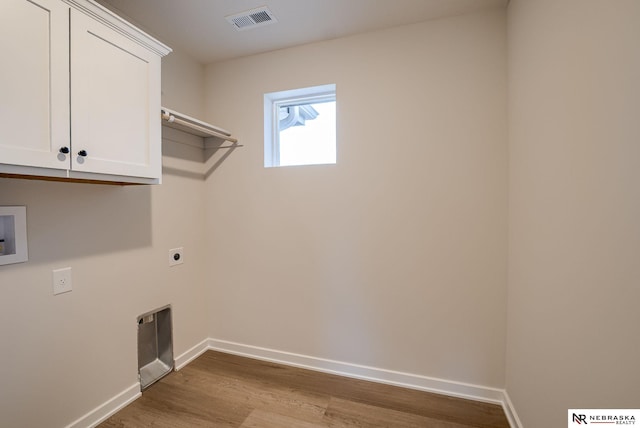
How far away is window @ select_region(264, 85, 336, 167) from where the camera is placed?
87.3 inches

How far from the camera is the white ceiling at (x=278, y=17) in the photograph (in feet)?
5.53

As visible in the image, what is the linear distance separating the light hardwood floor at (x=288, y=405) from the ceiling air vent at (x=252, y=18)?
2.56 metres

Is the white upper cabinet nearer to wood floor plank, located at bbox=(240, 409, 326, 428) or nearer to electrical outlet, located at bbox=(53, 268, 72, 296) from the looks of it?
electrical outlet, located at bbox=(53, 268, 72, 296)

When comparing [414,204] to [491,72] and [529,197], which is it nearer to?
[529,197]

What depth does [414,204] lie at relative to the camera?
1.90 metres

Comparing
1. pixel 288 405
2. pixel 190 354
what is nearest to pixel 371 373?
pixel 288 405

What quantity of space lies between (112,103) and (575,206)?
209 centimetres

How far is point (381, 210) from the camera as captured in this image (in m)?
1.97

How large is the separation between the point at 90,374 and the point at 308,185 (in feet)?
5.94

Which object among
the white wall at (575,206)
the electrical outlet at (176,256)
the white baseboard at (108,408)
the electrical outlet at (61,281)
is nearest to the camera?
the white wall at (575,206)

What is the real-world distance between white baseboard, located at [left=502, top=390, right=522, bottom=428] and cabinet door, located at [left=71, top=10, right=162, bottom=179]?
2.48m

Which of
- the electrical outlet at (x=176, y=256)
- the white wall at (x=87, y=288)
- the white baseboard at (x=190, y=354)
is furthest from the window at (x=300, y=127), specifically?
the white baseboard at (x=190, y=354)

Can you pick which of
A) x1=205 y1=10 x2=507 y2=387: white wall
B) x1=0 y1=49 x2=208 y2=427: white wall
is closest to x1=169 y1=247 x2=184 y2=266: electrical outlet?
x1=0 y1=49 x2=208 y2=427: white wall

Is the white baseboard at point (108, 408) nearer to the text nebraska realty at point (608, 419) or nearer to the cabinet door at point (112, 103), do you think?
the cabinet door at point (112, 103)
